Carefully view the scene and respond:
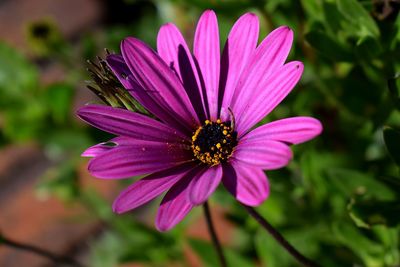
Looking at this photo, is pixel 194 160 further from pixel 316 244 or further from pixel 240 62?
pixel 316 244

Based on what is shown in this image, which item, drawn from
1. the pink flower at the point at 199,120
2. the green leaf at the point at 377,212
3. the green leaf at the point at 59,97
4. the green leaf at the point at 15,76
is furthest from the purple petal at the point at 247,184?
the green leaf at the point at 15,76

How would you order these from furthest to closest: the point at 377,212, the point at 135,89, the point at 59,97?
the point at 59,97, the point at 377,212, the point at 135,89

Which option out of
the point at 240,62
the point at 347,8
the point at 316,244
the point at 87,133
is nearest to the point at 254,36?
the point at 240,62

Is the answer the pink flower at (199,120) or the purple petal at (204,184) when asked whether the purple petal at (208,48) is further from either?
the purple petal at (204,184)

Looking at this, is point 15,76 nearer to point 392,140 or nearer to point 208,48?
point 208,48

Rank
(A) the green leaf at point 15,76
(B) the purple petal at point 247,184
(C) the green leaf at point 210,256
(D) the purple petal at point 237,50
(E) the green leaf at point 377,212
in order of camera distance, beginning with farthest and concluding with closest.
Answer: (A) the green leaf at point 15,76
(C) the green leaf at point 210,256
(E) the green leaf at point 377,212
(D) the purple petal at point 237,50
(B) the purple petal at point 247,184

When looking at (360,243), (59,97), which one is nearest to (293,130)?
(360,243)
